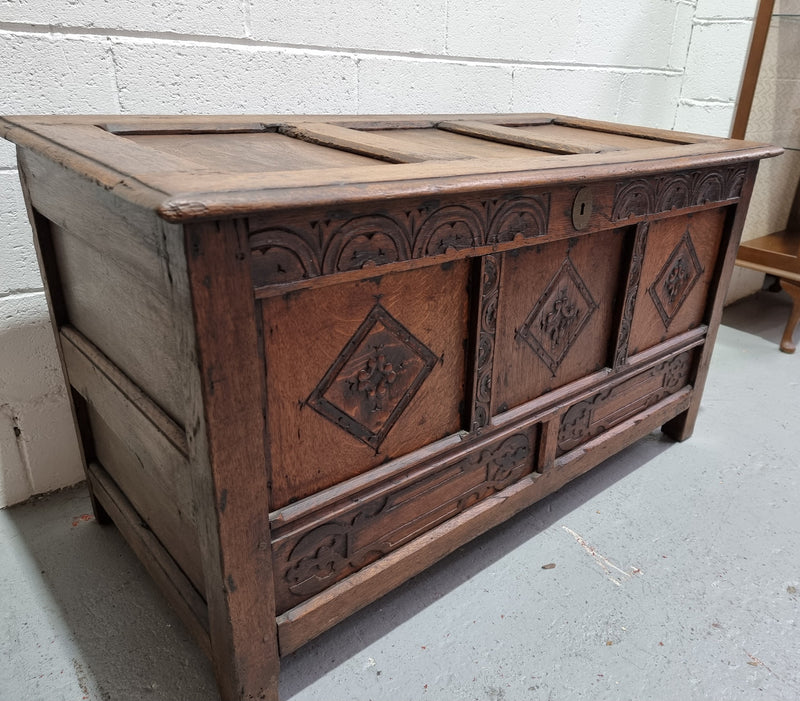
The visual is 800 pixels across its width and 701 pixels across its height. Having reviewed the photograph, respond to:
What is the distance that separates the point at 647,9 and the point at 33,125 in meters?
2.53

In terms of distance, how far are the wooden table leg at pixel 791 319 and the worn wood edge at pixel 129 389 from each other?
105 inches

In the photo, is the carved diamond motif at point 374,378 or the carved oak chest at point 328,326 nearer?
the carved oak chest at point 328,326

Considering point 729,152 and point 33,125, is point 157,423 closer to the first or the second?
point 33,125

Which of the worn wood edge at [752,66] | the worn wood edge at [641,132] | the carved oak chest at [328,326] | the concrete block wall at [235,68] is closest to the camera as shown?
the carved oak chest at [328,326]

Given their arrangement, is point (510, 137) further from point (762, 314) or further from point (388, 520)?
point (762, 314)

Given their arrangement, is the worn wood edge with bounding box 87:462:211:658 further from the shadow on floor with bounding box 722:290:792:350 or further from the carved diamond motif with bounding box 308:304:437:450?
the shadow on floor with bounding box 722:290:792:350

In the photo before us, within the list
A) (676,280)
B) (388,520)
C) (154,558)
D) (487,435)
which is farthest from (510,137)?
(154,558)

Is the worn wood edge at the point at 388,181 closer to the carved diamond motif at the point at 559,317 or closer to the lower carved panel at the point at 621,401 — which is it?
the carved diamond motif at the point at 559,317

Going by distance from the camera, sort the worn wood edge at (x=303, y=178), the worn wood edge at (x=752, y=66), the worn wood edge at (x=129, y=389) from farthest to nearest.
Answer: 1. the worn wood edge at (x=752, y=66)
2. the worn wood edge at (x=129, y=389)
3. the worn wood edge at (x=303, y=178)

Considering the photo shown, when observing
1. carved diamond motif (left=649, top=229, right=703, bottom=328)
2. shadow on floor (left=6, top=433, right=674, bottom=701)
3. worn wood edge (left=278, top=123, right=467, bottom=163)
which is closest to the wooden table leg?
carved diamond motif (left=649, top=229, right=703, bottom=328)

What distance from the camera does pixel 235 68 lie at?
5.59ft

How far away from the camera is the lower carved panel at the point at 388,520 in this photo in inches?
43.9

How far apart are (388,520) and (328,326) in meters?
0.44

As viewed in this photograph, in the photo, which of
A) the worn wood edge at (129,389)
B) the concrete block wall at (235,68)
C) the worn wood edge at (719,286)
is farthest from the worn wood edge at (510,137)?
the worn wood edge at (129,389)
